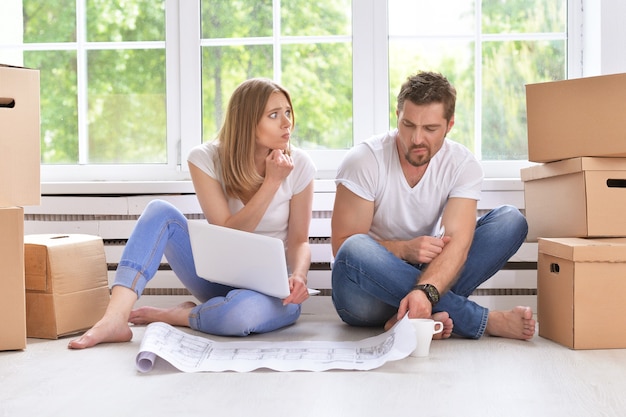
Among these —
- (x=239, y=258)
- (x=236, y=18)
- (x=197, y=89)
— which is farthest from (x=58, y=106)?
(x=239, y=258)

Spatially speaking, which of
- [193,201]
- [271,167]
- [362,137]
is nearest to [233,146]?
[271,167]

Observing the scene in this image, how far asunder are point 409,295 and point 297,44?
1.20 meters

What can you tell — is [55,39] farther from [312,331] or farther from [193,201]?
[312,331]

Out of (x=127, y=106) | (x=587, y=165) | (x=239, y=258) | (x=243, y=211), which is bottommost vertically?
(x=239, y=258)

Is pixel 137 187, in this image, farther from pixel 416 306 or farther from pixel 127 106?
pixel 416 306

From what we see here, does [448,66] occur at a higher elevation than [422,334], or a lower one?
higher

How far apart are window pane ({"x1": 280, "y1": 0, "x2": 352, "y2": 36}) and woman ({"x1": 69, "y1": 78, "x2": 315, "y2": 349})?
1.82ft

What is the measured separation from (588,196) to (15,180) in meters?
1.55

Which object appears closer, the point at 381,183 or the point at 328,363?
the point at 328,363

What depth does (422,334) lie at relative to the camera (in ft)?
6.58

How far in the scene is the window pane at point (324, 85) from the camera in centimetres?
296

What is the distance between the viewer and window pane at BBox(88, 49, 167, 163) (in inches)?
119

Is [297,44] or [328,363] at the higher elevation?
[297,44]

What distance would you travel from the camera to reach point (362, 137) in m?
2.94
